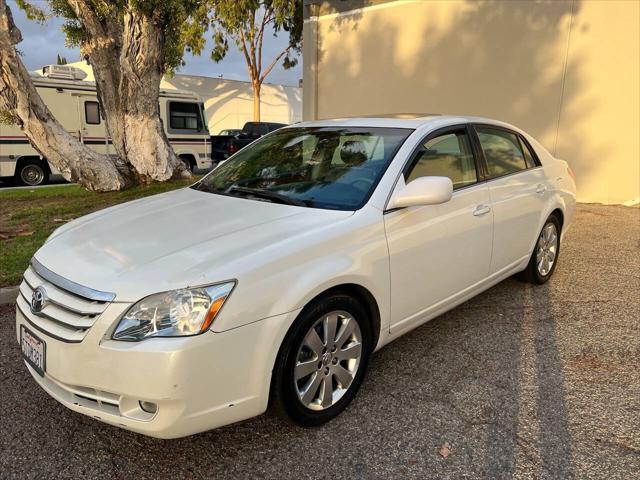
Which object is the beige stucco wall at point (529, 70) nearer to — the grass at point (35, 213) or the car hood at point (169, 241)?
the grass at point (35, 213)

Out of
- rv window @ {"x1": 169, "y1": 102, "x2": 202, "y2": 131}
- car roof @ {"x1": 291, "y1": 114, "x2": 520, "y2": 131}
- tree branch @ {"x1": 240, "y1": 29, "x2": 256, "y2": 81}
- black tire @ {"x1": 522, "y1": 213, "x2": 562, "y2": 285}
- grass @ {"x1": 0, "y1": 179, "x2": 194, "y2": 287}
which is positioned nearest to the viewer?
car roof @ {"x1": 291, "y1": 114, "x2": 520, "y2": 131}

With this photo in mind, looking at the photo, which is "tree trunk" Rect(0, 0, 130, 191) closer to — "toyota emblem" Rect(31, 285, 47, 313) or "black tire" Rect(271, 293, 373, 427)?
"toyota emblem" Rect(31, 285, 47, 313)

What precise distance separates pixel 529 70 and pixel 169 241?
9.40 metres

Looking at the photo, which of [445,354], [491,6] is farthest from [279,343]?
[491,6]

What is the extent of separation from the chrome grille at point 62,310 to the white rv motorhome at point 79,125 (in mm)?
11334

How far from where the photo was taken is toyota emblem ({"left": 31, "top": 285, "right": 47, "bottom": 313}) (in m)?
2.49

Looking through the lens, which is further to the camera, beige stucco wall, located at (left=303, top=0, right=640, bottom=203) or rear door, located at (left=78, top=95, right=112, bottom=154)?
rear door, located at (left=78, top=95, right=112, bottom=154)

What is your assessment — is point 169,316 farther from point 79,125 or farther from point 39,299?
point 79,125

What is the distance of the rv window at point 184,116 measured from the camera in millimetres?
14319

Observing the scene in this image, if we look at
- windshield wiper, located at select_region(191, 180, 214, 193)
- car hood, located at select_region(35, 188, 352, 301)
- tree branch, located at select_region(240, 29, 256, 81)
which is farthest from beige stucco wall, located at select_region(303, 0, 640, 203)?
tree branch, located at select_region(240, 29, 256, 81)

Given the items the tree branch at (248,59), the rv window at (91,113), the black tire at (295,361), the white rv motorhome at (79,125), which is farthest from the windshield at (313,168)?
the tree branch at (248,59)

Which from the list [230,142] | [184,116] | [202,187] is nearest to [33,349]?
[202,187]

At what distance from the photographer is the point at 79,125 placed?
13.3 m

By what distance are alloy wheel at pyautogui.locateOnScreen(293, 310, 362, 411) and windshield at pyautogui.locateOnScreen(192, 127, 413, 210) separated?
68 cm
